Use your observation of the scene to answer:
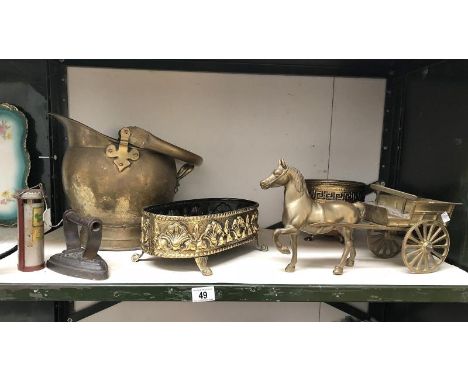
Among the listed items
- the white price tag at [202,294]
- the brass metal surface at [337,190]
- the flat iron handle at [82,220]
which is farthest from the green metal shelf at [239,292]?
the brass metal surface at [337,190]

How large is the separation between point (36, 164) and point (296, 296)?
3.46 ft

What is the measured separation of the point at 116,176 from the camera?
1070 millimetres

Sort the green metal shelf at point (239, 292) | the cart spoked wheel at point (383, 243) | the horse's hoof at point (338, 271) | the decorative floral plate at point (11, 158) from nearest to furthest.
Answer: the green metal shelf at point (239, 292) → the horse's hoof at point (338, 271) → the cart spoked wheel at point (383, 243) → the decorative floral plate at point (11, 158)

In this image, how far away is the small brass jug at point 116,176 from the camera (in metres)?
1.07

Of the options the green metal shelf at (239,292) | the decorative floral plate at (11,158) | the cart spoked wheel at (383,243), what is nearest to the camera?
the green metal shelf at (239,292)

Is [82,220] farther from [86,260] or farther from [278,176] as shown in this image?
[278,176]

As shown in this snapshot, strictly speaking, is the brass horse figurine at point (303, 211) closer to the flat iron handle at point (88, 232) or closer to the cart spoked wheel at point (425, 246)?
the cart spoked wheel at point (425, 246)

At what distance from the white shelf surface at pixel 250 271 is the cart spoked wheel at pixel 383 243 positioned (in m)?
0.02

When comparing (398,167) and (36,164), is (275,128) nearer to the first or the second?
(398,167)

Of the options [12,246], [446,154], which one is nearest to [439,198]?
[446,154]

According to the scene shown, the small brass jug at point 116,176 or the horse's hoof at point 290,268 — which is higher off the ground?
the small brass jug at point 116,176

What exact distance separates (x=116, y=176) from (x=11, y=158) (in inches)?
20.5

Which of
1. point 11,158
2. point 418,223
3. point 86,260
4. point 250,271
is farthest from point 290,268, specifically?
point 11,158

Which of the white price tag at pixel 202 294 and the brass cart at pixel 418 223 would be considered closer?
the white price tag at pixel 202 294
